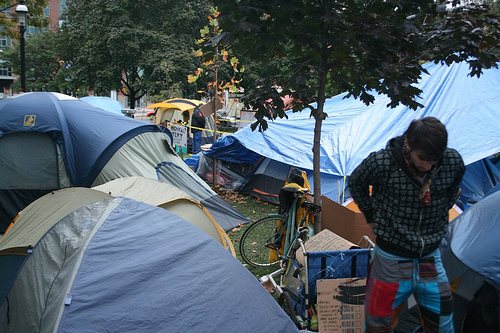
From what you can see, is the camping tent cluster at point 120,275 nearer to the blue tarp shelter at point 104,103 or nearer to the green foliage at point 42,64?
the blue tarp shelter at point 104,103

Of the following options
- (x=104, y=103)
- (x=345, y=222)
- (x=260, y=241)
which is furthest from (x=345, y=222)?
(x=104, y=103)

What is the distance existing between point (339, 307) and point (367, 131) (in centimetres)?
464

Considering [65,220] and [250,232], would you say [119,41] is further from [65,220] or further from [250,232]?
[65,220]

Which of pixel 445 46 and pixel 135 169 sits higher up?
pixel 445 46

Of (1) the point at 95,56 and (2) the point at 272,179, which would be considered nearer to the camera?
(2) the point at 272,179

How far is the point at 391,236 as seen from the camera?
2354mm

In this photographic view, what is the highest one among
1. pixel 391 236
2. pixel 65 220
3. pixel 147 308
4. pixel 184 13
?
pixel 184 13

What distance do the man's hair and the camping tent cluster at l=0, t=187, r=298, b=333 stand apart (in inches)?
53.7

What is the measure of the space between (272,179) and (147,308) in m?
6.19

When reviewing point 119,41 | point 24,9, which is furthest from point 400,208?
point 119,41

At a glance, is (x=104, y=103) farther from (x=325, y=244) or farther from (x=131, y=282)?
(x=131, y=282)

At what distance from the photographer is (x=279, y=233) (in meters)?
4.97

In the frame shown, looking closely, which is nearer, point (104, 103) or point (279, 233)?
point (279, 233)

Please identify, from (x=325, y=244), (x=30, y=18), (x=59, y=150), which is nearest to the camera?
(x=325, y=244)
